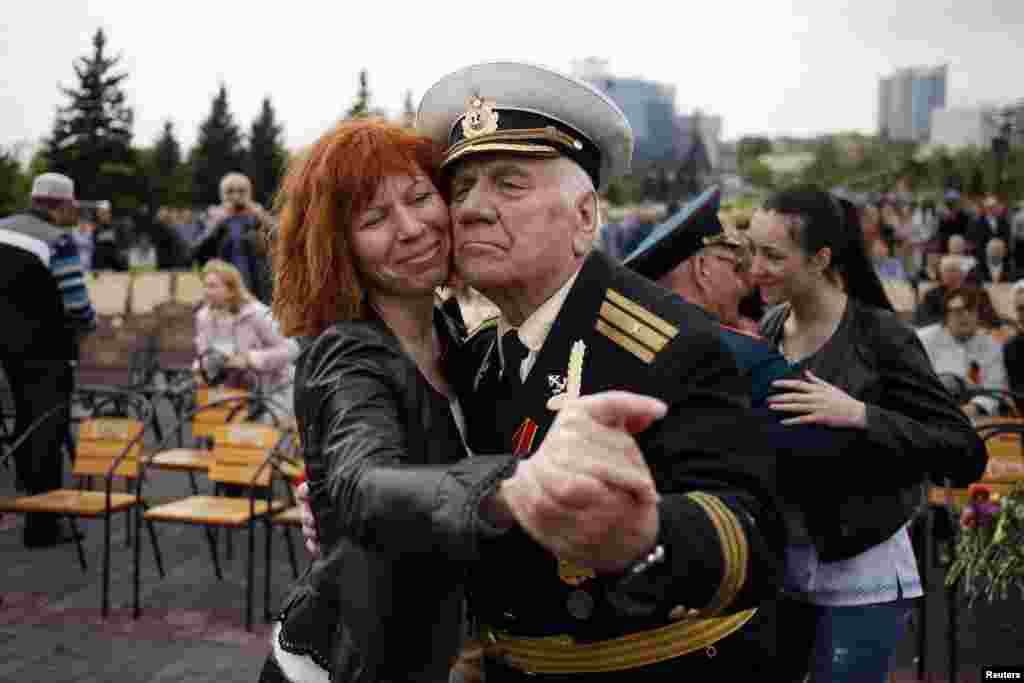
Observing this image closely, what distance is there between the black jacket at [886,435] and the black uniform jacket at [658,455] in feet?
4.07

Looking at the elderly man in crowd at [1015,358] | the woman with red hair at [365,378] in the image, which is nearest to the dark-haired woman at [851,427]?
the woman with red hair at [365,378]

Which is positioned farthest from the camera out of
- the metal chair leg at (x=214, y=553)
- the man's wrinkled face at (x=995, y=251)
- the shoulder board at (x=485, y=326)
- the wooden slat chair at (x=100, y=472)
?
the man's wrinkled face at (x=995, y=251)

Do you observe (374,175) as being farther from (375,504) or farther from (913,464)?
(913,464)

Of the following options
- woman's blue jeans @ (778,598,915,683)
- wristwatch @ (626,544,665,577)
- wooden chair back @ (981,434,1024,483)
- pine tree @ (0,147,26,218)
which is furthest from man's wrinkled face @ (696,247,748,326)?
pine tree @ (0,147,26,218)

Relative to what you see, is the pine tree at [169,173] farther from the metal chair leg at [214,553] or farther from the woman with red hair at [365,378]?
the woman with red hair at [365,378]

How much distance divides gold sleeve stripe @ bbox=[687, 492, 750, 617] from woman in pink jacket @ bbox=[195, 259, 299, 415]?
268 inches

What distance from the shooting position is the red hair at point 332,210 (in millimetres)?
2096

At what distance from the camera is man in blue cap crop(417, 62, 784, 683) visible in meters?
1.62

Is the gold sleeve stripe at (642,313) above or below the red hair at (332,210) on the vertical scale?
below

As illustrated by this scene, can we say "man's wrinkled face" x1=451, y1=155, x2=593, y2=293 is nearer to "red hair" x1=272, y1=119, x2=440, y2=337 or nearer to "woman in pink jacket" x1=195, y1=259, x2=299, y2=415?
"red hair" x1=272, y1=119, x2=440, y2=337

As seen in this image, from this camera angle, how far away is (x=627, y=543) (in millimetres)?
1304

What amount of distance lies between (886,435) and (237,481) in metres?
4.33

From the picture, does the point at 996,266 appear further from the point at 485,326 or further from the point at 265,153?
the point at 265,153

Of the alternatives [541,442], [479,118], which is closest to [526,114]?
[479,118]
